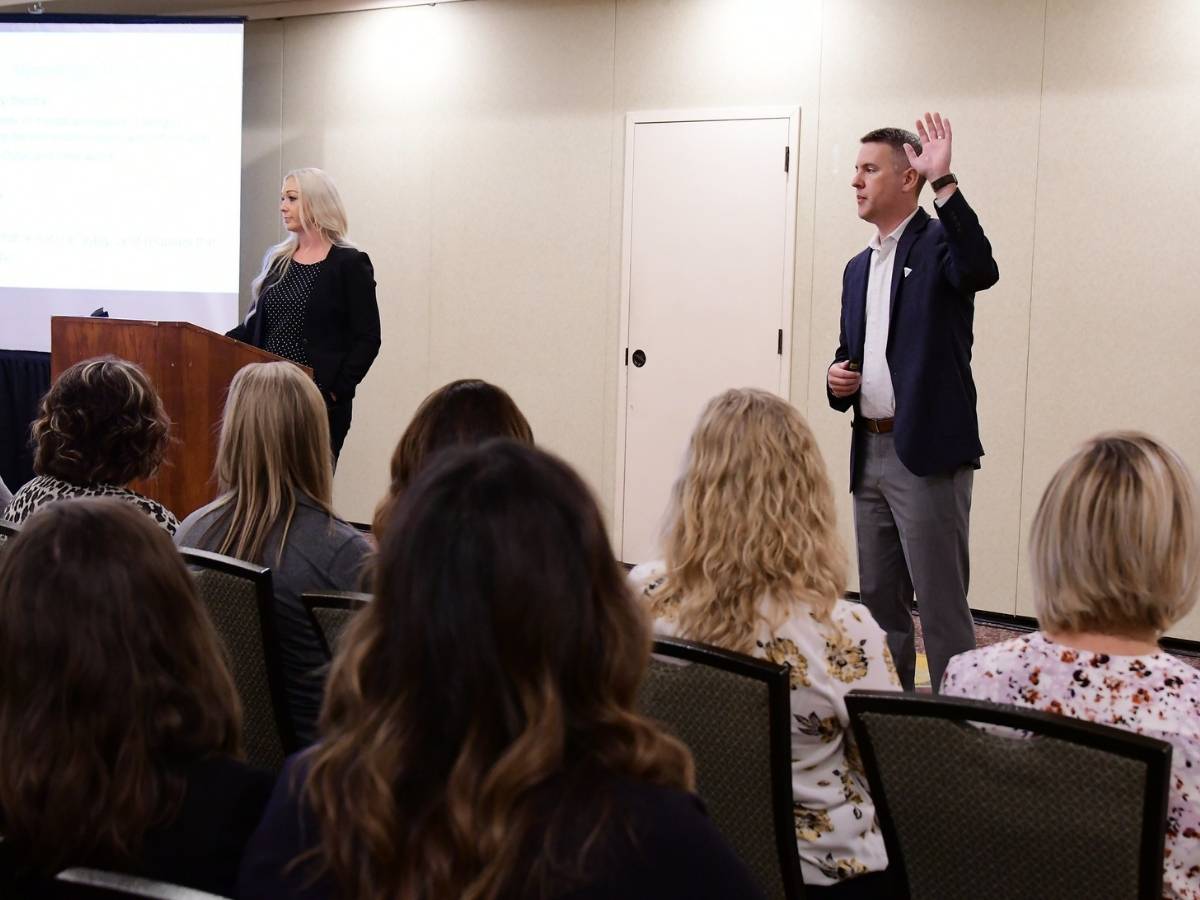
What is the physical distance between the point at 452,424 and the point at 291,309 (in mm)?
2680

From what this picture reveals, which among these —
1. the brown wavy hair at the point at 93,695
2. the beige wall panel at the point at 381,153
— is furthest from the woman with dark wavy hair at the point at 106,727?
the beige wall panel at the point at 381,153

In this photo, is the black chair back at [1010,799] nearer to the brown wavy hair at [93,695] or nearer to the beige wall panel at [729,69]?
the brown wavy hair at [93,695]

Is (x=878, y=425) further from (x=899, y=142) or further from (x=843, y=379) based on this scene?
(x=899, y=142)

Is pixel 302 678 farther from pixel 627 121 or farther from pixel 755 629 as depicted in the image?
pixel 627 121

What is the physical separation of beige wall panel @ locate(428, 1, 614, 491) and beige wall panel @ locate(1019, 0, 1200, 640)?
2.12 m

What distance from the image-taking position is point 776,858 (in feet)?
6.02

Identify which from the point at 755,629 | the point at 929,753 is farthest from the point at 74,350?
the point at 929,753

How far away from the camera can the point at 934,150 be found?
139 inches

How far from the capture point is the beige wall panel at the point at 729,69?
5.92 metres

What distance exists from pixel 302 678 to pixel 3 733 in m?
1.12

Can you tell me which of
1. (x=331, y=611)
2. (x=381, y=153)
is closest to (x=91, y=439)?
(x=331, y=611)

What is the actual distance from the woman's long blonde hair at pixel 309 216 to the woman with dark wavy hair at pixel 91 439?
2.21 meters

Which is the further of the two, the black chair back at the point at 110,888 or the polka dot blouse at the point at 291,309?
the polka dot blouse at the point at 291,309

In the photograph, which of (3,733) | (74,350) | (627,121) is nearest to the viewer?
(3,733)
